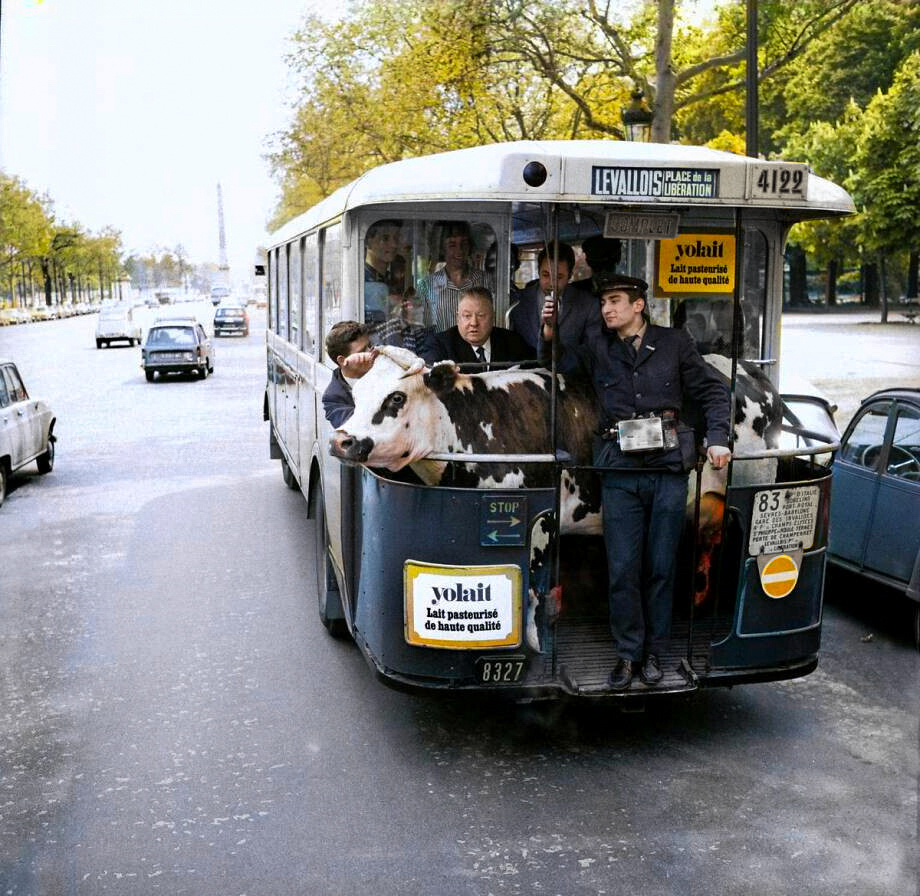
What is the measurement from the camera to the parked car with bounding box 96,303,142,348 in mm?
47281

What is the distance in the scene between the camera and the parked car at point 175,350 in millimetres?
30375

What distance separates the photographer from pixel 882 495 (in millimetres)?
7789

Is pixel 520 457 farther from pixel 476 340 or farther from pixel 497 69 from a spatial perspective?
pixel 497 69

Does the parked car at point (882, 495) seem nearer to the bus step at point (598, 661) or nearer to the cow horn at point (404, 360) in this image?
the bus step at point (598, 661)

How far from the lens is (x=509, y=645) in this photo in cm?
549

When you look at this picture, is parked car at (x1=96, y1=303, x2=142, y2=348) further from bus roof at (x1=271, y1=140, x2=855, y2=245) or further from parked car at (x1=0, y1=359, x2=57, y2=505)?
bus roof at (x1=271, y1=140, x2=855, y2=245)

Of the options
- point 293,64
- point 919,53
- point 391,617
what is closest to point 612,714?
point 391,617

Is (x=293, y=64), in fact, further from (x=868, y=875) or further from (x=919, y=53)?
(x=868, y=875)

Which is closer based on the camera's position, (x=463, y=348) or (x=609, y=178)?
(x=609, y=178)

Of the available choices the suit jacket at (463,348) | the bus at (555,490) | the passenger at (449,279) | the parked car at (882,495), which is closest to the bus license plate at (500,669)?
the bus at (555,490)

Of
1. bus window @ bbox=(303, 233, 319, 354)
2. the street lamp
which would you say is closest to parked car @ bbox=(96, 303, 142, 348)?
the street lamp

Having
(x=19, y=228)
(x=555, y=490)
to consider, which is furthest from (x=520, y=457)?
(x=19, y=228)

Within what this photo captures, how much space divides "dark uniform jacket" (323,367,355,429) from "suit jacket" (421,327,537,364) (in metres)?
0.48

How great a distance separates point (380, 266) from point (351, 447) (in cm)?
163
